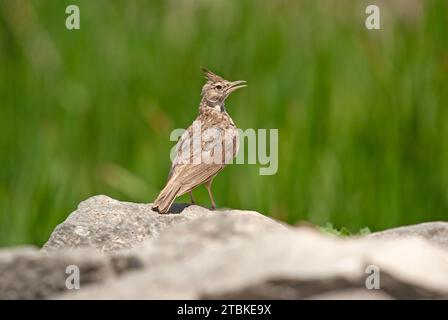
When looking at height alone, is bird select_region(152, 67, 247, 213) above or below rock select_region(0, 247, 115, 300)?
above

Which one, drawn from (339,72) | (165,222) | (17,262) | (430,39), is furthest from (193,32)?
(17,262)

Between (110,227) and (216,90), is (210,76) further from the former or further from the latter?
(110,227)

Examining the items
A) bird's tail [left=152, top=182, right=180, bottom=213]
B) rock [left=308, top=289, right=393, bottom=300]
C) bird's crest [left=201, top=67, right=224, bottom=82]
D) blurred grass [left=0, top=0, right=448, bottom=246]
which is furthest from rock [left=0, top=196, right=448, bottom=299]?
blurred grass [left=0, top=0, right=448, bottom=246]

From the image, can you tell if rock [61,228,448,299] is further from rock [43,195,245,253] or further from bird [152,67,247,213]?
bird [152,67,247,213]

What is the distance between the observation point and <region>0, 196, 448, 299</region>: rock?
314 centimetres

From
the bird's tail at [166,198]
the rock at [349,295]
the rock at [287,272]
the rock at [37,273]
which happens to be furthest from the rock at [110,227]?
the rock at [349,295]

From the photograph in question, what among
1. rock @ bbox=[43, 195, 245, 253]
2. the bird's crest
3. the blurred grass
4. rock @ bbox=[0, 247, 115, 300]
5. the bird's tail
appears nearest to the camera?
rock @ bbox=[0, 247, 115, 300]

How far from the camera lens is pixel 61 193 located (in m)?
7.90

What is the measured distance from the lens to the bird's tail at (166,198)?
499 cm

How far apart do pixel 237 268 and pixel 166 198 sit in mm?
1857

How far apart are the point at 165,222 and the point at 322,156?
3.54 m

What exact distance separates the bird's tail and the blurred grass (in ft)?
8.61

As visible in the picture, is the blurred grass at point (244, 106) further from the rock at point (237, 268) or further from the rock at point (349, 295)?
the rock at point (349, 295)

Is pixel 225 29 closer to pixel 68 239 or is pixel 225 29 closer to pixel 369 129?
pixel 369 129
